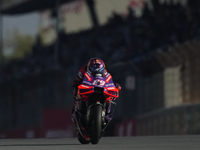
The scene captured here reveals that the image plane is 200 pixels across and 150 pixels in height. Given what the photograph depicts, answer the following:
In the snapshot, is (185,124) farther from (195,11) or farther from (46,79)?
(46,79)

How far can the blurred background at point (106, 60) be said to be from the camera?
23469mm

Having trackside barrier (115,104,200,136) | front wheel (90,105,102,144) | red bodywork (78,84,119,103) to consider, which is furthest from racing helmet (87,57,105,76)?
trackside barrier (115,104,200,136)

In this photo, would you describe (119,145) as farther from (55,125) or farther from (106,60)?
(106,60)

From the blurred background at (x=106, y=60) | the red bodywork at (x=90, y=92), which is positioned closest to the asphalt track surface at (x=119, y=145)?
the red bodywork at (x=90, y=92)

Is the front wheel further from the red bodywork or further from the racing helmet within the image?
the racing helmet

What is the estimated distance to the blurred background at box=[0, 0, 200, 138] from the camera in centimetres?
2347

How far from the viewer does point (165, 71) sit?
82.6 feet

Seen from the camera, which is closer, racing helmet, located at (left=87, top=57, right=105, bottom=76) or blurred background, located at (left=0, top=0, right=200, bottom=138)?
racing helmet, located at (left=87, top=57, right=105, bottom=76)

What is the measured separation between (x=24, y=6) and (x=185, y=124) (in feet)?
71.4

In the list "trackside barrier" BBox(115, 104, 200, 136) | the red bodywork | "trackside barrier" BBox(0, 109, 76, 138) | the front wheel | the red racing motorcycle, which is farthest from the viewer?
"trackside barrier" BBox(0, 109, 76, 138)

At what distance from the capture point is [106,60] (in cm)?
3061

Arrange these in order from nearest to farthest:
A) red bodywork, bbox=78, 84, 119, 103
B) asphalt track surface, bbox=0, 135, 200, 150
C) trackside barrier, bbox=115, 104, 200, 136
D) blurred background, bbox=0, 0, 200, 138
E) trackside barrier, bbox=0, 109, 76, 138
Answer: asphalt track surface, bbox=0, 135, 200, 150, red bodywork, bbox=78, 84, 119, 103, trackside barrier, bbox=115, 104, 200, 136, blurred background, bbox=0, 0, 200, 138, trackside barrier, bbox=0, 109, 76, 138

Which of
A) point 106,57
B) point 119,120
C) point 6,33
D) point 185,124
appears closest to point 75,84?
point 185,124

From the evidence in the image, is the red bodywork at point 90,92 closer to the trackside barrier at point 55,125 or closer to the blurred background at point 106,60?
the blurred background at point 106,60
